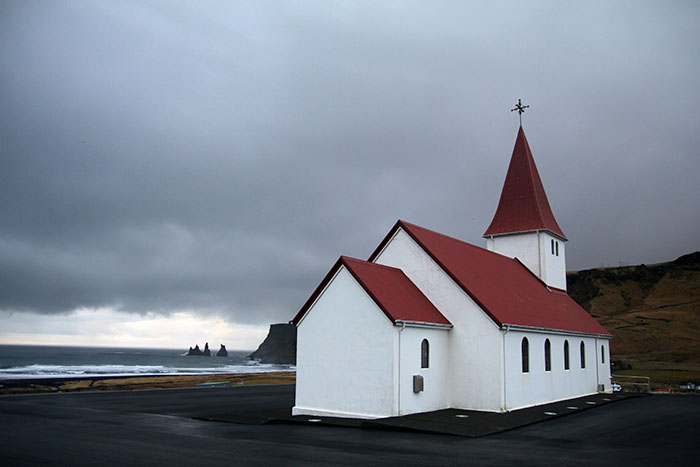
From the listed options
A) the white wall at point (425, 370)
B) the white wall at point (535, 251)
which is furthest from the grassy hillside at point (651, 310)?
the white wall at point (425, 370)

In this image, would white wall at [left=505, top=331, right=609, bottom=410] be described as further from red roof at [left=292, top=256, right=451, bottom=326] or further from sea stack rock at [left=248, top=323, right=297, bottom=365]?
sea stack rock at [left=248, top=323, right=297, bottom=365]

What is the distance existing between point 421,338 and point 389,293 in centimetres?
194

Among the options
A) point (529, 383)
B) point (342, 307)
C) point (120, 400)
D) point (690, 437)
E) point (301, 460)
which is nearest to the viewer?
point (301, 460)

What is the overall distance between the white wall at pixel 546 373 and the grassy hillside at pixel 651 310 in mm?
21094

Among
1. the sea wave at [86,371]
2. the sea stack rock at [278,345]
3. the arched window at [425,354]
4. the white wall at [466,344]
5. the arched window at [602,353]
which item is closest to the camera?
the arched window at [425,354]

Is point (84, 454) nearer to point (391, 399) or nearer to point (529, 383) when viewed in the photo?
point (391, 399)

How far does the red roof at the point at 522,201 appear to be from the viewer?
31.5m

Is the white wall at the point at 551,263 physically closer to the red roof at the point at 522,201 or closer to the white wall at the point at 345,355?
the red roof at the point at 522,201

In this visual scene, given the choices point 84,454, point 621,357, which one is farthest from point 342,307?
point 621,357

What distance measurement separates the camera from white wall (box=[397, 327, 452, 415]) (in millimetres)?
18531

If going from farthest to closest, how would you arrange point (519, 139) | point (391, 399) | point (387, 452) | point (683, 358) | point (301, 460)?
point (683, 358), point (519, 139), point (391, 399), point (387, 452), point (301, 460)

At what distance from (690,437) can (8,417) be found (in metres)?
21.3

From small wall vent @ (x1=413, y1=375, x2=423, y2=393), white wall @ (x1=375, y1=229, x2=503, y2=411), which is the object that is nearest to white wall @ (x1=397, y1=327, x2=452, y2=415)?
small wall vent @ (x1=413, y1=375, x2=423, y2=393)

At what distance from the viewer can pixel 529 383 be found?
71.5ft
